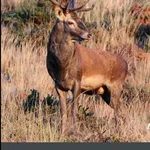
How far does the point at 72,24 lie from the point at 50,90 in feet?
9.87

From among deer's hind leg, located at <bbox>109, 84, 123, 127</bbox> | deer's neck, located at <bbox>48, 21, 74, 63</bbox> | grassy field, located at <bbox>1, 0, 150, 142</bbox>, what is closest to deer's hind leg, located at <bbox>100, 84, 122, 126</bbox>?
deer's hind leg, located at <bbox>109, 84, 123, 127</bbox>

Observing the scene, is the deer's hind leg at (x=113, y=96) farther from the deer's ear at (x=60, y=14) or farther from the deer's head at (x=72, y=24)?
the deer's ear at (x=60, y=14)

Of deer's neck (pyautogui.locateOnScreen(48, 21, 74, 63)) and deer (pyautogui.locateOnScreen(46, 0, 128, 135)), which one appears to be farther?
deer's neck (pyautogui.locateOnScreen(48, 21, 74, 63))

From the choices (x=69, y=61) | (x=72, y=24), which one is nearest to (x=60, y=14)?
(x=72, y=24)

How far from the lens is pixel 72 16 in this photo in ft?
28.6

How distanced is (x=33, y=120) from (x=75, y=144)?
112cm

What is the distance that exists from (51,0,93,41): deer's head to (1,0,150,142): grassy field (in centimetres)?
114

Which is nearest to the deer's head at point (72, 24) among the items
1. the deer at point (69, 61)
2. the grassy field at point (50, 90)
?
the deer at point (69, 61)

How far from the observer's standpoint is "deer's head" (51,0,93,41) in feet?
28.1

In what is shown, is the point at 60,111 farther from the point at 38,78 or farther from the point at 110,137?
the point at 38,78

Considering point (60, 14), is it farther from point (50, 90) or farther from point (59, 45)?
point (50, 90)

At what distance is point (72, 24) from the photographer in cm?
867

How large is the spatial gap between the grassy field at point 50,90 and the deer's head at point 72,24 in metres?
1.14

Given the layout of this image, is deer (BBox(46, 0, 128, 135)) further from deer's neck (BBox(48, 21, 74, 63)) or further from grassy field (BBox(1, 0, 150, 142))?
grassy field (BBox(1, 0, 150, 142))
